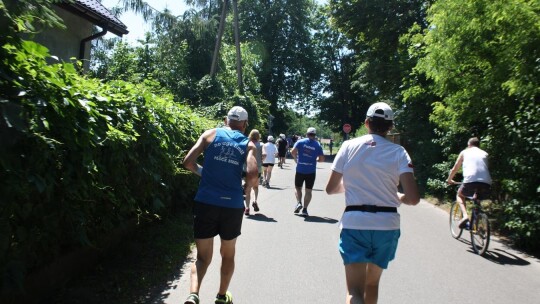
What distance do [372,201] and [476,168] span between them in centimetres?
485

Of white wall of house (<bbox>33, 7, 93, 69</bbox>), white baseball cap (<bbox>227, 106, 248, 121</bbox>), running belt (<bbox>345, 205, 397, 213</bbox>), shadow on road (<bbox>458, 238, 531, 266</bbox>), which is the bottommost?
shadow on road (<bbox>458, 238, 531, 266</bbox>)

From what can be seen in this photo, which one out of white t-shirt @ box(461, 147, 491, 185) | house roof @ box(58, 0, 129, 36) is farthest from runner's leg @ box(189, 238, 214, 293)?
house roof @ box(58, 0, 129, 36)

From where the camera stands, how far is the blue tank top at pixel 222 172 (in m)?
4.06

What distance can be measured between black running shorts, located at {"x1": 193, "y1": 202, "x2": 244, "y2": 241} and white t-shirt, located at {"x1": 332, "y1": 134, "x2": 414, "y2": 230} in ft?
3.55

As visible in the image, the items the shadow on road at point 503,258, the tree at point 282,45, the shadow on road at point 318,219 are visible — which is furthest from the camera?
the tree at point 282,45

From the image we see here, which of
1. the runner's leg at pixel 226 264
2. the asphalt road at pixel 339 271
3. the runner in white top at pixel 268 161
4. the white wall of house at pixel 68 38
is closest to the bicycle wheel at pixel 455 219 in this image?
the asphalt road at pixel 339 271

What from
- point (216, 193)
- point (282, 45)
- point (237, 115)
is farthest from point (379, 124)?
point (282, 45)

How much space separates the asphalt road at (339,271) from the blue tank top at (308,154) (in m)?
1.43

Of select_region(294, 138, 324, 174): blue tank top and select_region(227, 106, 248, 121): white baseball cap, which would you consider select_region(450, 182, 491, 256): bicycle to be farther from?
select_region(227, 106, 248, 121): white baseball cap

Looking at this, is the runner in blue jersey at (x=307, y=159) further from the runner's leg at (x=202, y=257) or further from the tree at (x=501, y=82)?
the runner's leg at (x=202, y=257)

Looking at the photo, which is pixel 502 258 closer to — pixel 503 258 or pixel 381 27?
pixel 503 258

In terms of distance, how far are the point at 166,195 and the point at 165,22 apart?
825 inches

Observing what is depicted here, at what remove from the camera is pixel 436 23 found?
1014 centimetres

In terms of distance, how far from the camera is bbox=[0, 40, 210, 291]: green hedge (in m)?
2.80
